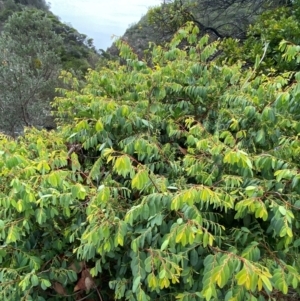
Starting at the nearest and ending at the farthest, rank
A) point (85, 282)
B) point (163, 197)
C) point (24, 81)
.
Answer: point (163, 197)
point (85, 282)
point (24, 81)

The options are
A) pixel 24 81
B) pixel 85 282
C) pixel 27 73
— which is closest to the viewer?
pixel 85 282

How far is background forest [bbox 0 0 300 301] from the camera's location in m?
1.42

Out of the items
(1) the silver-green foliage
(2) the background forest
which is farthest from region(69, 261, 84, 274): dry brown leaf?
(1) the silver-green foliage

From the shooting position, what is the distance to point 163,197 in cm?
150

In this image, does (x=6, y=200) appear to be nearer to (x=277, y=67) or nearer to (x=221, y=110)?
(x=221, y=110)

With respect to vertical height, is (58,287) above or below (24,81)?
below

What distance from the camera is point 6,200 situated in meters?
1.65

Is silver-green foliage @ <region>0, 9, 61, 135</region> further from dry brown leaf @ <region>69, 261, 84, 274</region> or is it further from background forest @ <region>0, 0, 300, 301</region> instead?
dry brown leaf @ <region>69, 261, 84, 274</region>

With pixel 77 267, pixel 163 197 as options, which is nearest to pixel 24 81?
pixel 77 267

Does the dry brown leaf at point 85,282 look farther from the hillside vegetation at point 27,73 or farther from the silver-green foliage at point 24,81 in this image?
the silver-green foliage at point 24,81

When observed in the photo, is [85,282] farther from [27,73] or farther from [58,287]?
[27,73]

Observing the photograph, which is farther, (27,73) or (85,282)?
A: (27,73)

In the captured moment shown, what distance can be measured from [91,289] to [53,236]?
0.35 m

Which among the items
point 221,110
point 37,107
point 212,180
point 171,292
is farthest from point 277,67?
point 37,107
